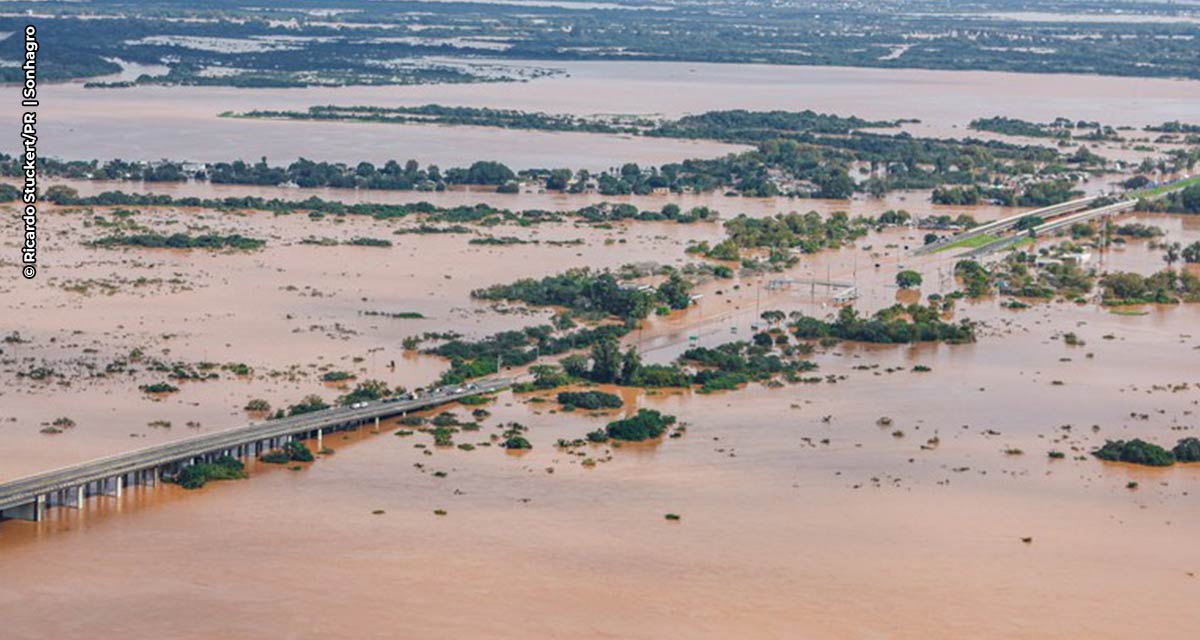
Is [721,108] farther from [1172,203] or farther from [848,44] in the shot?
[848,44]

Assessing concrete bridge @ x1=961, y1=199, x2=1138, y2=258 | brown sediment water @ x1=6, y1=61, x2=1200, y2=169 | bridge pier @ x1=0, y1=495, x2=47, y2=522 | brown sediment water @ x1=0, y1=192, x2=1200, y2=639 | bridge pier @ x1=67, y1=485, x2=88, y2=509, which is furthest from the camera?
brown sediment water @ x1=6, y1=61, x2=1200, y2=169

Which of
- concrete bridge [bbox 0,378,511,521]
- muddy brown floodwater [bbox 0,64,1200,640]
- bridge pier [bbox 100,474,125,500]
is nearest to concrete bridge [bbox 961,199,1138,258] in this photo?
muddy brown floodwater [bbox 0,64,1200,640]

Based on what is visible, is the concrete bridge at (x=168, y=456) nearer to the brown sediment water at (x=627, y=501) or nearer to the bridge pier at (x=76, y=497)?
the bridge pier at (x=76, y=497)

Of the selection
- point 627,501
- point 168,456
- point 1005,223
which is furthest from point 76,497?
point 1005,223

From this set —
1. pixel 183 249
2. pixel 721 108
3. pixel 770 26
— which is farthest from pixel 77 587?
pixel 770 26

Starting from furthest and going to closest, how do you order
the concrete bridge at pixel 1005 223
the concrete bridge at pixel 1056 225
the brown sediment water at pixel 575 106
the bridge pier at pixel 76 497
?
the brown sediment water at pixel 575 106
the concrete bridge at pixel 1005 223
the concrete bridge at pixel 1056 225
the bridge pier at pixel 76 497

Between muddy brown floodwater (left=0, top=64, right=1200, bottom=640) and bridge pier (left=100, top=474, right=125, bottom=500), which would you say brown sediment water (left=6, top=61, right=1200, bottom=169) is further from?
bridge pier (left=100, top=474, right=125, bottom=500)

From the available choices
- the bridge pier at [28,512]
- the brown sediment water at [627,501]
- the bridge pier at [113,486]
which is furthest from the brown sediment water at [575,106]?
the bridge pier at [28,512]
